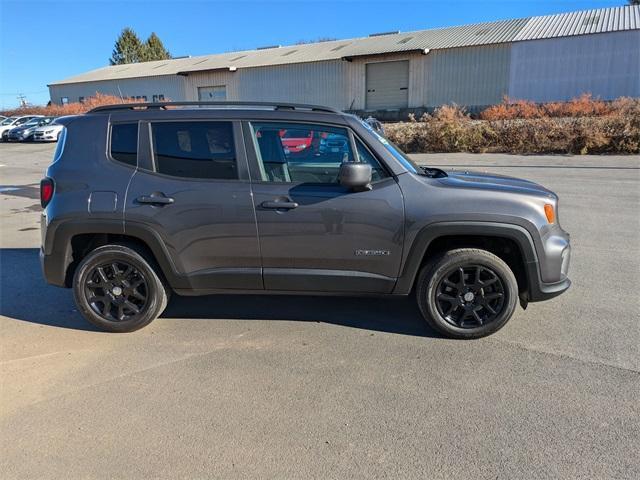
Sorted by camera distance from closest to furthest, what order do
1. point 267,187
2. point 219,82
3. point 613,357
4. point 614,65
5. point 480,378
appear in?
point 480,378
point 613,357
point 267,187
point 614,65
point 219,82

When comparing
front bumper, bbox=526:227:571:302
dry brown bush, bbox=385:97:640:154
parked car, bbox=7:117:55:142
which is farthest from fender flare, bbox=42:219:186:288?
parked car, bbox=7:117:55:142

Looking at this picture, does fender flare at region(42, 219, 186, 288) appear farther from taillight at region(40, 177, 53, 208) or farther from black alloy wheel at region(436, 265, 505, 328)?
black alloy wheel at region(436, 265, 505, 328)

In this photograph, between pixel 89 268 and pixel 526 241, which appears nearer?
pixel 526 241

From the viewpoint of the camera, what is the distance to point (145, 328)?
4.19 meters

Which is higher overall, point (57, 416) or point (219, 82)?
point (219, 82)

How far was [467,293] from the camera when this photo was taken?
12.5 ft

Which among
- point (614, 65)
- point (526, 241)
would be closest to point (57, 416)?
point (526, 241)

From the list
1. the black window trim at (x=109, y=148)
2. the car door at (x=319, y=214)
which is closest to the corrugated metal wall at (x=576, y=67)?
the car door at (x=319, y=214)

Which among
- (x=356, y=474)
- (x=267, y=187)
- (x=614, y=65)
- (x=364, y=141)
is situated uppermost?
(x=614, y=65)

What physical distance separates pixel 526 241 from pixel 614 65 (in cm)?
3193

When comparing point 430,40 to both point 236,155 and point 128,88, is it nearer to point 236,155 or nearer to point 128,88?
point 128,88

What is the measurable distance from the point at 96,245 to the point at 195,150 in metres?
1.24

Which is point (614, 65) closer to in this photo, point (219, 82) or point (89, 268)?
point (219, 82)

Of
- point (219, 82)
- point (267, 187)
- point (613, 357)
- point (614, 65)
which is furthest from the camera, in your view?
point (219, 82)
